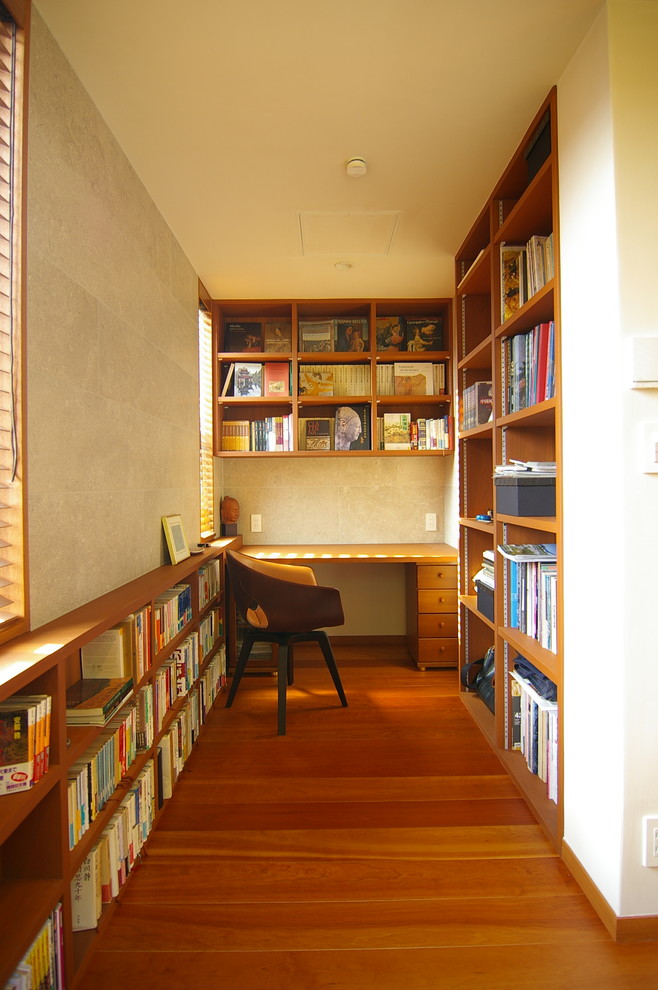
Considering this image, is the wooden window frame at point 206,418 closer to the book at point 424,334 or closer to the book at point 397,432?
the book at point 397,432

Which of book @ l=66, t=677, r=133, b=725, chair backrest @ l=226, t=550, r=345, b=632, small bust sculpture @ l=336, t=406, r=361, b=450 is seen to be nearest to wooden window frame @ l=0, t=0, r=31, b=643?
book @ l=66, t=677, r=133, b=725

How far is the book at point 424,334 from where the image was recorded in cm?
368

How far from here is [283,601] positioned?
257cm

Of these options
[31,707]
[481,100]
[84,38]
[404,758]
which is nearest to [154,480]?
[31,707]

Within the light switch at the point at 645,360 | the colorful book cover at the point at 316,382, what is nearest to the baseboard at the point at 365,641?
the colorful book cover at the point at 316,382

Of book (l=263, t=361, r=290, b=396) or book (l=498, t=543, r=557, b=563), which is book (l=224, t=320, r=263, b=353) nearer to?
book (l=263, t=361, r=290, b=396)

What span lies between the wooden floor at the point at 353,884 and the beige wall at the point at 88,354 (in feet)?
2.96

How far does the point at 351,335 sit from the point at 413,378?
1.75 ft

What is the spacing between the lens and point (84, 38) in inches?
56.8

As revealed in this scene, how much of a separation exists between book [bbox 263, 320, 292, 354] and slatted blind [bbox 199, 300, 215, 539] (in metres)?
0.40

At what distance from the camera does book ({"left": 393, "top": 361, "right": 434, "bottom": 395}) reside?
3.59 meters

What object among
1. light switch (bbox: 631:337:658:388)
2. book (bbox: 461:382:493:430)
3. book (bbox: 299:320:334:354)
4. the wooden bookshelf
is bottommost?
the wooden bookshelf

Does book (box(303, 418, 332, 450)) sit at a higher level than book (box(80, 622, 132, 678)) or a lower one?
higher

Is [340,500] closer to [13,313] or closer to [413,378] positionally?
[413,378]
